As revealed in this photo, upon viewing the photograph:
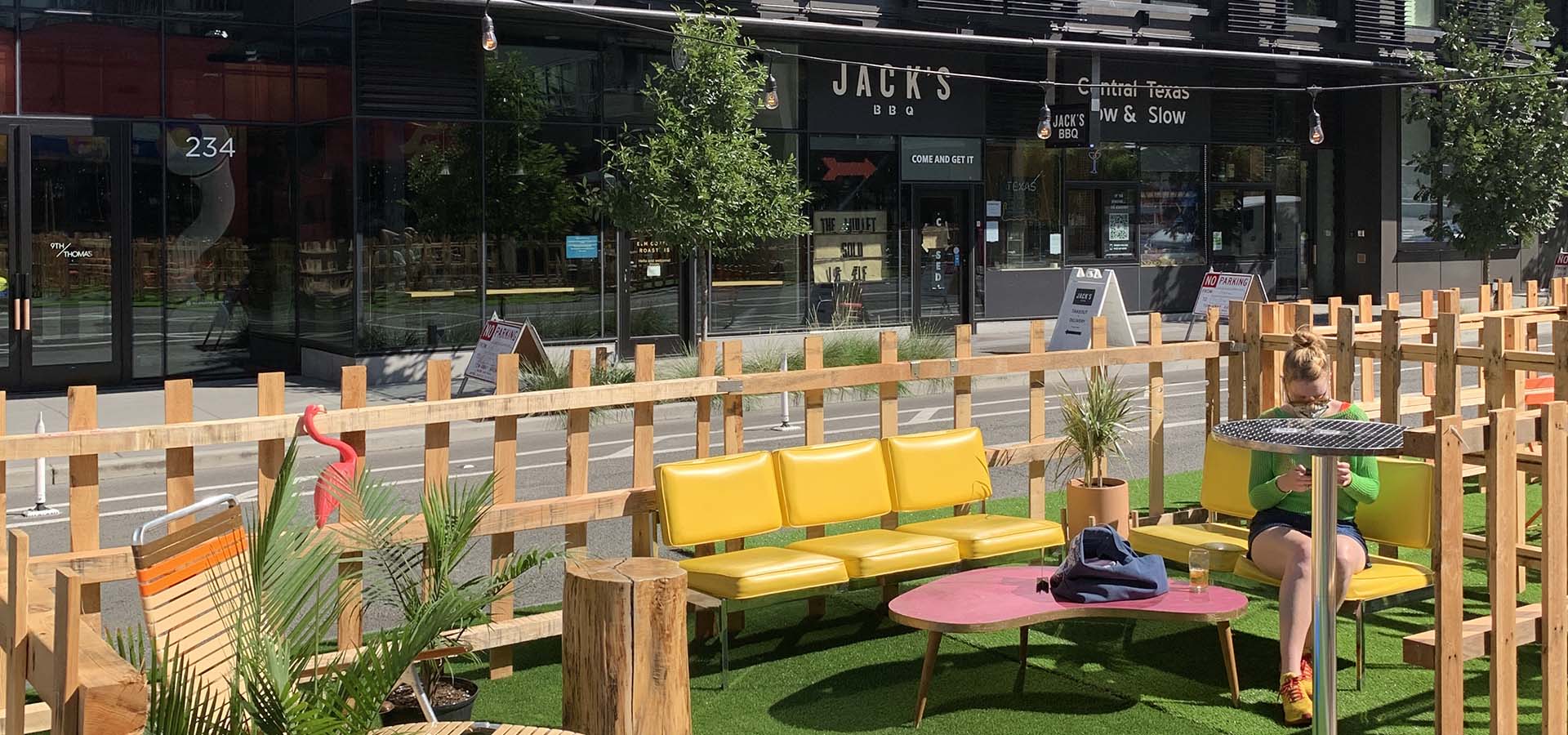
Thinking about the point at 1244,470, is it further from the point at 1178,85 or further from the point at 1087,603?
the point at 1178,85

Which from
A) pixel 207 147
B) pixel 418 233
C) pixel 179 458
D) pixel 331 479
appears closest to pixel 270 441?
pixel 179 458

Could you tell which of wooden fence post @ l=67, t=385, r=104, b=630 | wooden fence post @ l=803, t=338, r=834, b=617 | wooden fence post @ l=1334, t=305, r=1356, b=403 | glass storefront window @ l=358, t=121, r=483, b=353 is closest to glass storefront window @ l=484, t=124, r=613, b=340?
glass storefront window @ l=358, t=121, r=483, b=353

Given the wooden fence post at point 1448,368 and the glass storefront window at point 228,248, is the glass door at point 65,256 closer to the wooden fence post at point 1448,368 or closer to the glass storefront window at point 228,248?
the glass storefront window at point 228,248

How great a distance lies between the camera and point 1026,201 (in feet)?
84.2

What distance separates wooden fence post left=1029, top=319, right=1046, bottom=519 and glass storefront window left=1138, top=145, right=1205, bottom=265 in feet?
62.0

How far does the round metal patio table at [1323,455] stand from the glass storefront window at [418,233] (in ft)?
51.4

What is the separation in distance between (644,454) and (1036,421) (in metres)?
2.49

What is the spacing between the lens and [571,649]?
12.8 feet

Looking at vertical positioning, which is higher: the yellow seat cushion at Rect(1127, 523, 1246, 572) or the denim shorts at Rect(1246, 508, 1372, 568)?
the denim shorts at Rect(1246, 508, 1372, 568)

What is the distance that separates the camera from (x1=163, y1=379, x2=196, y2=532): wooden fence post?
615 cm

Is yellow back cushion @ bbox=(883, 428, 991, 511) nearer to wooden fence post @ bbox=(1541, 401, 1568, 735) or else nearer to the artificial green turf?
the artificial green turf

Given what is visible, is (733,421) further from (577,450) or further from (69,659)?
(69,659)

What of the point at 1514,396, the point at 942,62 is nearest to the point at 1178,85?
the point at 942,62

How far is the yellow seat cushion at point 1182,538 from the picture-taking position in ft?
24.2
